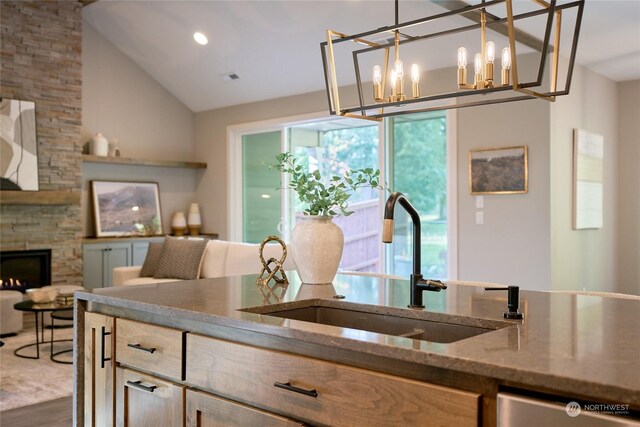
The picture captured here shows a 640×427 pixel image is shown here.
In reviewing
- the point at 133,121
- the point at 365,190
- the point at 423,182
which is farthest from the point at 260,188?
the point at 423,182

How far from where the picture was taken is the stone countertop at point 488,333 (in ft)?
3.57

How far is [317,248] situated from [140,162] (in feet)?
18.8

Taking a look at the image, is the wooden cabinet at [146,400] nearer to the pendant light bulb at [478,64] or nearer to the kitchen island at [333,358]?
the kitchen island at [333,358]

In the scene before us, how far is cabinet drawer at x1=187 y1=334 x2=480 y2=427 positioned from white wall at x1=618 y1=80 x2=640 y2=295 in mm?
5980

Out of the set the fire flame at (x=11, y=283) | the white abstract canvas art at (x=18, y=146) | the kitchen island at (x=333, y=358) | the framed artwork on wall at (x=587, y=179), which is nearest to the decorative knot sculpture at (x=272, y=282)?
the kitchen island at (x=333, y=358)

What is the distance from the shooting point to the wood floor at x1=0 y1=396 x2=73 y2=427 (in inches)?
131

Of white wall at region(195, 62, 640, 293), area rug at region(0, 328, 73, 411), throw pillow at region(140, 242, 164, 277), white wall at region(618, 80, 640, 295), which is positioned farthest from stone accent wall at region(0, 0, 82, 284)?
white wall at region(618, 80, 640, 295)

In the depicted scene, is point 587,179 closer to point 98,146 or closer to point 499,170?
point 499,170

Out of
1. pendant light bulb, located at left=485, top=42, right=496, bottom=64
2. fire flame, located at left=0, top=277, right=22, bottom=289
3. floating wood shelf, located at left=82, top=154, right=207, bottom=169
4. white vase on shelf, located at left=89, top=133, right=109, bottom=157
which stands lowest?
fire flame, located at left=0, top=277, right=22, bottom=289

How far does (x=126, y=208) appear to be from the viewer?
7.65 metres

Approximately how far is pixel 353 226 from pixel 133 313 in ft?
19.2

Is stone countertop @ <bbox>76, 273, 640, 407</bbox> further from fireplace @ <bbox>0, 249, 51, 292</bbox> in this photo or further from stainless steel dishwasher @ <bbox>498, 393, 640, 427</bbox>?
fireplace @ <bbox>0, 249, 51, 292</bbox>

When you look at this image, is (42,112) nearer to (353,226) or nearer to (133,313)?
(353,226)

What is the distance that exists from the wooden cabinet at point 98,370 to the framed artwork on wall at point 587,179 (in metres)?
4.64
